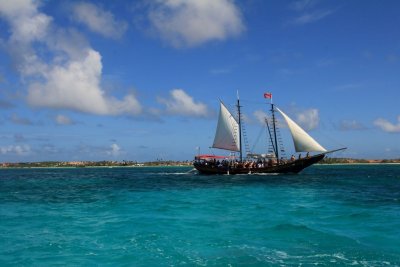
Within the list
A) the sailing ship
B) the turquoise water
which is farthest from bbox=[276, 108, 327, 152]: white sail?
the turquoise water

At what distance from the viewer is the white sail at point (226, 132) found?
8062cm

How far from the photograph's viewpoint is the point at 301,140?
250 ft

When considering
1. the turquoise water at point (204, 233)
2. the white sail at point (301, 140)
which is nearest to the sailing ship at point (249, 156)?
the white sail at point (301, 140)

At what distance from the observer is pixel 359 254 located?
16.0 m

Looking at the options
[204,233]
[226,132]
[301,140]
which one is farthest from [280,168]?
[204,233]

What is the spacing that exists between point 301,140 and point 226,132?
1496cm

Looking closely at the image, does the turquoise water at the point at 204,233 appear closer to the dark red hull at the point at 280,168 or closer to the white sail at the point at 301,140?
the white sail at the point at 301,140

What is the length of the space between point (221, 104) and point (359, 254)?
65504mm

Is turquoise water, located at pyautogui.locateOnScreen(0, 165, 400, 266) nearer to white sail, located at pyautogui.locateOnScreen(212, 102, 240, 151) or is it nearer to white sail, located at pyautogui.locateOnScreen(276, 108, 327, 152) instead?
white sail, located at pyautogui.locateOnScreen(276, 108, 327, 152)

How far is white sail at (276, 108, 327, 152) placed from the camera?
7481 cm

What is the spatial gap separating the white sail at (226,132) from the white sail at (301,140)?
418 inches

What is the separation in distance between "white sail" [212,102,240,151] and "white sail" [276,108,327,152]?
1063 cm

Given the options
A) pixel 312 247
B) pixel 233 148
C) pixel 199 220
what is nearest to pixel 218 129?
pixel 233 148

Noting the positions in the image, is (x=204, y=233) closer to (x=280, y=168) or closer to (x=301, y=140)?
(x=280, y=168)
